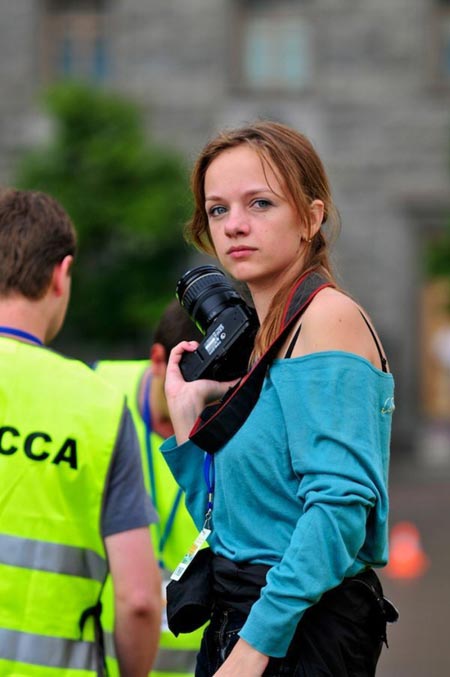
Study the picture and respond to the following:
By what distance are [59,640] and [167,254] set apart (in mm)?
15522

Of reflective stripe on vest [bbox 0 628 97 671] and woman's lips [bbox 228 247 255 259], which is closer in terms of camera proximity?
woman's lips [bbox 228 247 255 259]

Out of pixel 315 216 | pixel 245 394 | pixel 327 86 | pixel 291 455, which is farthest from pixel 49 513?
pixel 327 86

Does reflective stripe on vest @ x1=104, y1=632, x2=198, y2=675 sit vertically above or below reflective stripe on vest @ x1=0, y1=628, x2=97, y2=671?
below

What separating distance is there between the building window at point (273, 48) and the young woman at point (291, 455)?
59.4ft

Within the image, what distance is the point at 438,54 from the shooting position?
20484mm

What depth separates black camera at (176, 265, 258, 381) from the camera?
9.14 feet

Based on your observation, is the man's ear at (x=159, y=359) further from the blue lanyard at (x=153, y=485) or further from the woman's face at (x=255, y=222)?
the woman's face at (x=255, y=222)

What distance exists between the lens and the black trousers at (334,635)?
2523mm

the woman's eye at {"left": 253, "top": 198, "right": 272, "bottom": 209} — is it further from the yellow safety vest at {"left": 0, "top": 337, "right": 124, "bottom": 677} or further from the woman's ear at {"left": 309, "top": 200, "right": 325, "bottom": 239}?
the yellow safety vest at {"left": 0, "top": 337, "right": 124, "bottom": 677}

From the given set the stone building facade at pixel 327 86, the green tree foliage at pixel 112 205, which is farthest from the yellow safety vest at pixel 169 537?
the stone building facade at pixel 327 86

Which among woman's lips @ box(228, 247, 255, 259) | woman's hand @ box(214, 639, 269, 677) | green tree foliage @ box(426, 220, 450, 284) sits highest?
woman's lips @ box(228, 247, 255, 259)

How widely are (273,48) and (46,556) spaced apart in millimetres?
18063

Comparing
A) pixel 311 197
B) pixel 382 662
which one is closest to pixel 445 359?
pixel 382 662

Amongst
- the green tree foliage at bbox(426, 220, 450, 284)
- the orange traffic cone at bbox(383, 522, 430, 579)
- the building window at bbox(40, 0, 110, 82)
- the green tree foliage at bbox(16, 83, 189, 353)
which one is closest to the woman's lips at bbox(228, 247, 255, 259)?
the orange traffic cone at bbox(383, 522, 430, 579)
